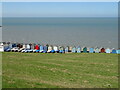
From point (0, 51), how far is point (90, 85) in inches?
690

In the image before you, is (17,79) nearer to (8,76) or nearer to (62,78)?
(8,76)

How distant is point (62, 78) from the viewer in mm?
13250

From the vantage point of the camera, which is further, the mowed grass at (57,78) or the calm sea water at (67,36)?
the calm sea water at (67,36)

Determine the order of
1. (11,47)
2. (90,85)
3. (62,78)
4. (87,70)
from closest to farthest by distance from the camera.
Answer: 1. (90,85)
2. (62,78)
3. (87,70)
4. (11,47)

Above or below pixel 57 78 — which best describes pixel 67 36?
above

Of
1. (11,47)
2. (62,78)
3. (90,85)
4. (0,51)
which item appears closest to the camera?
(90,85)

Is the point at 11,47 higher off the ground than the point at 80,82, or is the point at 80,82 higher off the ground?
the point at 11,47

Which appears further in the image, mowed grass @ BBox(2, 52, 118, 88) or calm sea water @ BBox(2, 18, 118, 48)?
calm sea water @ BBox(2, 18, 118, 48)

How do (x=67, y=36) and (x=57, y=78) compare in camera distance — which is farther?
(x=67, y=36)

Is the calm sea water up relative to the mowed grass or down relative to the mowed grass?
up

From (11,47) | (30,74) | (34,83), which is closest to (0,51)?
(11,47)

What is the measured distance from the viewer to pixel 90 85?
11969 mm

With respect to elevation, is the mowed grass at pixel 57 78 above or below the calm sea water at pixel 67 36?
below

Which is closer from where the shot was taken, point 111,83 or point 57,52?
point 111,83
